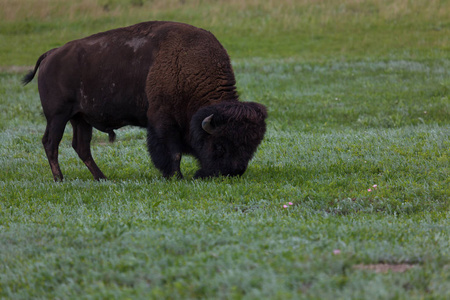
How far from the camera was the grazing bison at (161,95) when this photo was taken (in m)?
8.09

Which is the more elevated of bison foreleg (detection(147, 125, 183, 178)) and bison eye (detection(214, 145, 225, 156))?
bison eye (detection(214, 145, 225, 156))

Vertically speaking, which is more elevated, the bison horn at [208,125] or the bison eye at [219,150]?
the bison horn at [208,125]

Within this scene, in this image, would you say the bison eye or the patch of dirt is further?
the bison eye

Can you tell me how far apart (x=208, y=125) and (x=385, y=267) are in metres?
3.97

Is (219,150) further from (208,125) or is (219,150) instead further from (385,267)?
(385,267)

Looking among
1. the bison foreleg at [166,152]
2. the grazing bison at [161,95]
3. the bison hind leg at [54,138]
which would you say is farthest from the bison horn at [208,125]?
the bison hind leg at [54,138]

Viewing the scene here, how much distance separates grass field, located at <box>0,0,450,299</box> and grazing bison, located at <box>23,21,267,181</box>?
48 cm

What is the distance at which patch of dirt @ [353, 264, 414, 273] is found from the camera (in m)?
4.41

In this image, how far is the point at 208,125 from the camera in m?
8.01

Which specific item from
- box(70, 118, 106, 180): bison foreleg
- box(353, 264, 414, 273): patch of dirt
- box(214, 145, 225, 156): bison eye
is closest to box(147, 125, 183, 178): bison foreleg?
box(214, 145, 225, 156): bison eye

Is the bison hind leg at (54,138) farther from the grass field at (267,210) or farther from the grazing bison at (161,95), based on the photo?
the grass field at (267,210)

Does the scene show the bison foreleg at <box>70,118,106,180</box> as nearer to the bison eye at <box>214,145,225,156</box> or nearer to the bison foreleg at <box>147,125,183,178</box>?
the bison foreleg at <box>147,125,183,178</box>

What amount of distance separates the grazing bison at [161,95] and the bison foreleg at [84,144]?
61 millimetres

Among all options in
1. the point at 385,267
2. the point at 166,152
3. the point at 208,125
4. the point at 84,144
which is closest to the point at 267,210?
the point at 208,125
